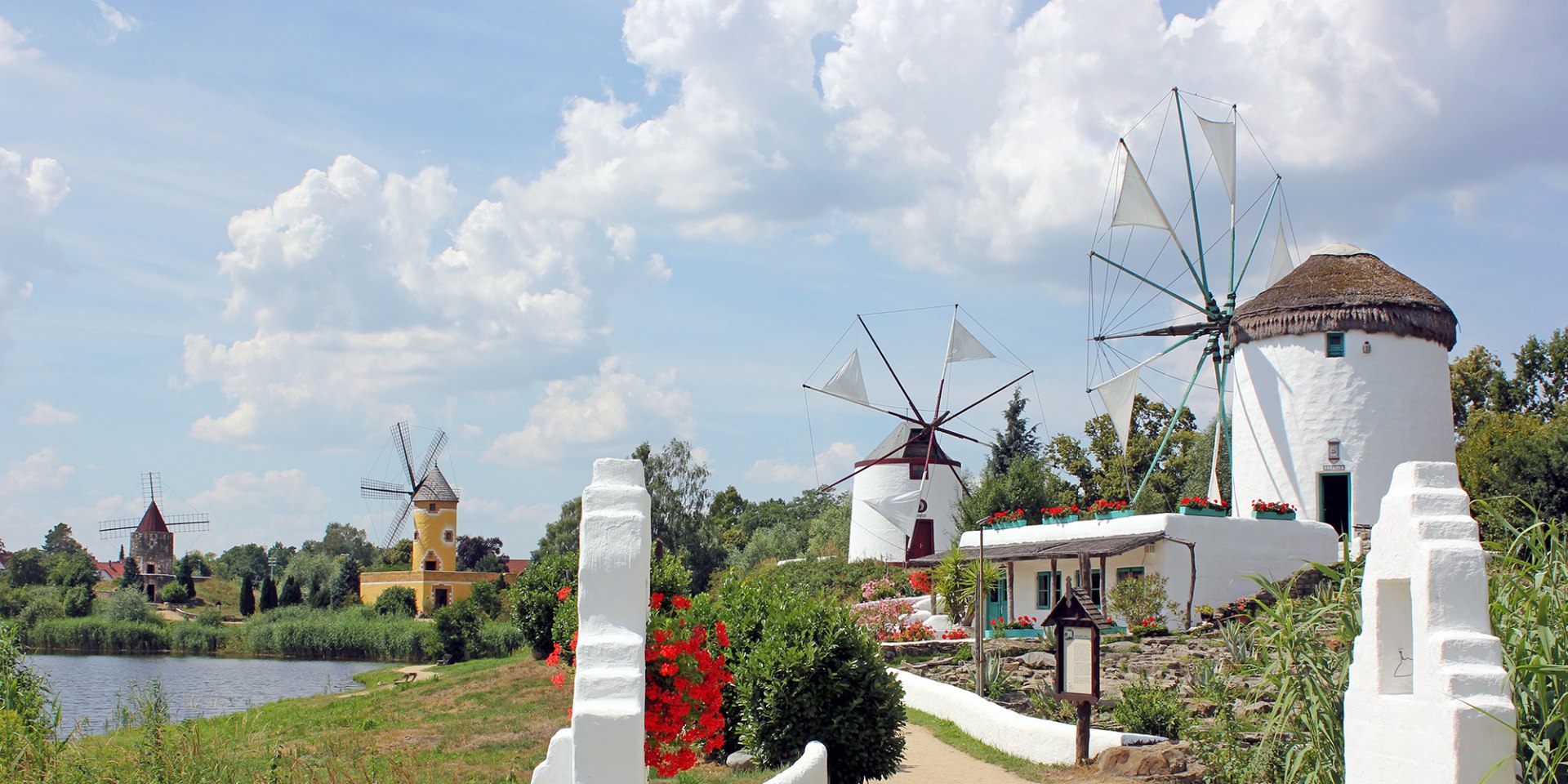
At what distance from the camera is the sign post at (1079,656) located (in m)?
12.1

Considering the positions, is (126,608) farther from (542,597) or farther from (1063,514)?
(1063,514)

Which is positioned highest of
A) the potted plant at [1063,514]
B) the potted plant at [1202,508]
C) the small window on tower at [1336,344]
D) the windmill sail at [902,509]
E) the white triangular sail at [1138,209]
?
the white triangular sail at [1138,209]

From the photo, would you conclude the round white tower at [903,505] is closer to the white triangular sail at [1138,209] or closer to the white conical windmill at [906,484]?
the white conical windmill at [906,484]

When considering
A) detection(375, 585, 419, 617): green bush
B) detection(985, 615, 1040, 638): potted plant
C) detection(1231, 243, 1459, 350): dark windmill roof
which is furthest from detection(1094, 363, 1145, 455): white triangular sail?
detection(375, 585, 419, 617): green bush

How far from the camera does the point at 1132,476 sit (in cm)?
3981

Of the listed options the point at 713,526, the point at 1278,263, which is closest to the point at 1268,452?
the point at 1278,263

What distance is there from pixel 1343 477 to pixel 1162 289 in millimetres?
6077

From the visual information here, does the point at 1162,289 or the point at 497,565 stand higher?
the point at 1162,289

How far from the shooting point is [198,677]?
106 ft

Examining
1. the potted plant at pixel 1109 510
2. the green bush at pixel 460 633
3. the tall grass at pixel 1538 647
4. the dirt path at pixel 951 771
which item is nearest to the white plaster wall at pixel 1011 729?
the dirt path at pixel 951 771

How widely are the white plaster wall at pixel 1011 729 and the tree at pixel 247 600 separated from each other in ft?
139

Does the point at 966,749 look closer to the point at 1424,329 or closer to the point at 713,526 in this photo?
the point at 1424,329

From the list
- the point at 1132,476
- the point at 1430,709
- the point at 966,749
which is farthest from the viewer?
the point at 1132,476

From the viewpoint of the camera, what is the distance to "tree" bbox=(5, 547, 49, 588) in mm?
59000
